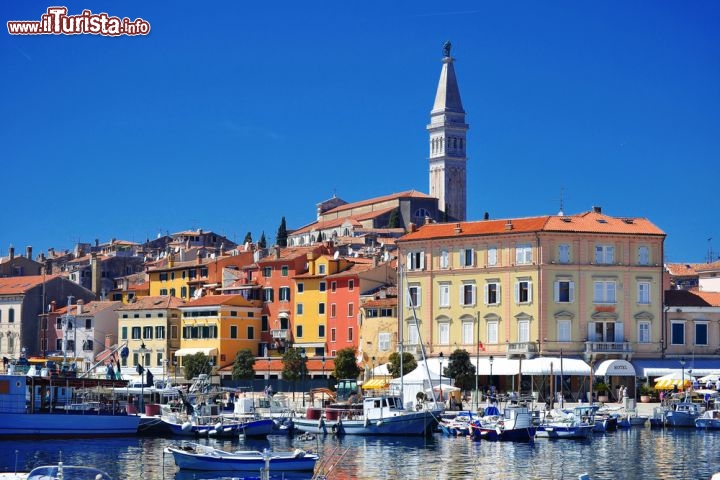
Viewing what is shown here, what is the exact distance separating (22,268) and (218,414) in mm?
66002

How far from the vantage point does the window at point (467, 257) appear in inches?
3241

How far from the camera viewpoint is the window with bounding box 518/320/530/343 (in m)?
79.4

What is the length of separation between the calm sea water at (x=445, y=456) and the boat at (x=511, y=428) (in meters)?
0.72

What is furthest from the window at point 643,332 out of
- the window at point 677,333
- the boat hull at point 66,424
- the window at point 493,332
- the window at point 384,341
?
the boat hull at point 66,424

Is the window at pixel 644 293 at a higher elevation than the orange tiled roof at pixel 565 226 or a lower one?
lower

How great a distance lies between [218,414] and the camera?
A: 62531mm

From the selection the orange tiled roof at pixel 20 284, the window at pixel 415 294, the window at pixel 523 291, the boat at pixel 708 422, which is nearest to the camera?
the boat at pixel 708 422

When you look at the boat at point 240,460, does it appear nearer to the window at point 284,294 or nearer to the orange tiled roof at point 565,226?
the orange tiled roof at point 565,226

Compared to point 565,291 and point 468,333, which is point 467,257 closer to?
point 468,333

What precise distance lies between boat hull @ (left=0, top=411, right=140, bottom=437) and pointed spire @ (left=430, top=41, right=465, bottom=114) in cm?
10943

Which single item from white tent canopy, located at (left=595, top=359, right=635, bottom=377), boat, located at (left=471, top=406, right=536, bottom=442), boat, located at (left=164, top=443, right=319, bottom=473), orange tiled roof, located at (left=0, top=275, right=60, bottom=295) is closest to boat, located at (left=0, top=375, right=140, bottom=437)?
boat, located at (left=164, top=443, right=319, bottom=473)

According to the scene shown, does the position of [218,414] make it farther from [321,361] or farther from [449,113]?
[449,113]

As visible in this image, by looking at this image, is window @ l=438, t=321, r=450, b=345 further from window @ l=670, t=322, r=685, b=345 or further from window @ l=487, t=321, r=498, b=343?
window @ l=670, t=322, r=685, b=345

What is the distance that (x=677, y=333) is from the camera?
80812 mm
